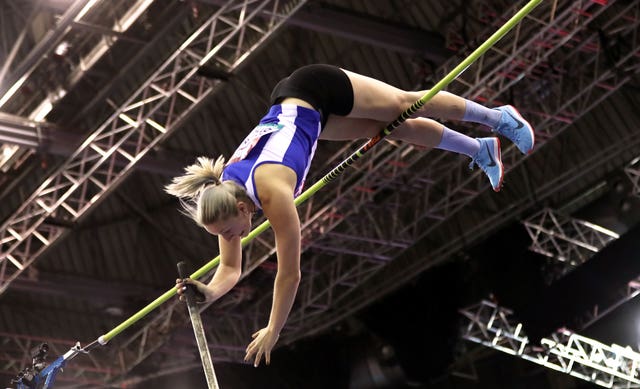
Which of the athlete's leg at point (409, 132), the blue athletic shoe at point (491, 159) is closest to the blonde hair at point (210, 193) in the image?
the athlete's leg at point (409, 132)

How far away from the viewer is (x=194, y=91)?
10.8m

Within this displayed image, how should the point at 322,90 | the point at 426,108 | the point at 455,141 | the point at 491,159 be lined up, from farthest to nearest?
the point at 491,159, the point at 455,141, the point at 426,108, the point at 322,90

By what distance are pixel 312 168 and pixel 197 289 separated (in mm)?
8719

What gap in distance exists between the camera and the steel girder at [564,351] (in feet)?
37.8

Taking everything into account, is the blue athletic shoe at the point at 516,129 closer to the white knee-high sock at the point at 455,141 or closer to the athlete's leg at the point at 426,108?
the athlete's leg at the point at 426,108

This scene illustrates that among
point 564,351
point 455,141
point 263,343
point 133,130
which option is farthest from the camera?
point 564,351

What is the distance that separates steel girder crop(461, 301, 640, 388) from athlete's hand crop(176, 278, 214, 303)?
7.72 m

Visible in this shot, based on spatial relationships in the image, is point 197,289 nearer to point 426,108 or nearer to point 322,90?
point 322,90

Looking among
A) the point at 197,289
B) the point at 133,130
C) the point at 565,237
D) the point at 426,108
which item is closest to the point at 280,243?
the point at 197,289

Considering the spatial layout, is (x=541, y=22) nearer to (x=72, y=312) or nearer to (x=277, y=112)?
(x=277, y=112)

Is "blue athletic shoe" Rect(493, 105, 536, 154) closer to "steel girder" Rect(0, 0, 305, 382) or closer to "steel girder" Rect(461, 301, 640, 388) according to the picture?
"steel girder" Rect(0, 0, 305, 382)

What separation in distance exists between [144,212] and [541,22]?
7.14m

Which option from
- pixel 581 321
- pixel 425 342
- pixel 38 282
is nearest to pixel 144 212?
pixel 38 282

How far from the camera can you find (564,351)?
11.9m
